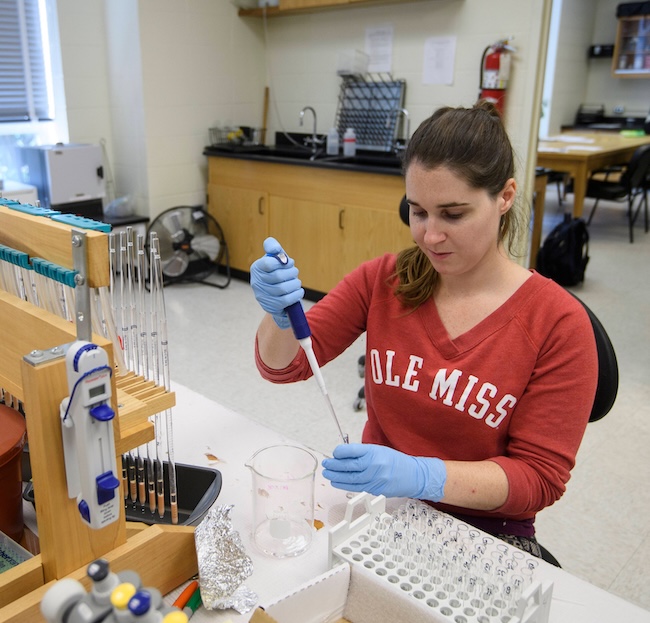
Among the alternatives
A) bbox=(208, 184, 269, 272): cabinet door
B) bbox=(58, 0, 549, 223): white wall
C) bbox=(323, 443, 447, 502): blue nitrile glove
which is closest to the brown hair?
bbox=(323, 443, 447, 502): blue nitrile glove

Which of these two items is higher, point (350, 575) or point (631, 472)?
point (350, 575)

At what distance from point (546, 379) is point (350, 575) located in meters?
0.47

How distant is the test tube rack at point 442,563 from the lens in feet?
2.49

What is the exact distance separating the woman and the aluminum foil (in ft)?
0.56

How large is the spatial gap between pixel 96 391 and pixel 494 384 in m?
0.67

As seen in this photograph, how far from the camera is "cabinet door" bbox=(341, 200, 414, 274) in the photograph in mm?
3490

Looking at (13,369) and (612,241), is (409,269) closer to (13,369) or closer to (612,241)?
(13,369)

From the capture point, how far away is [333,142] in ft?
13.3

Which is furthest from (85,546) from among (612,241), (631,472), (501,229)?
(612,241)

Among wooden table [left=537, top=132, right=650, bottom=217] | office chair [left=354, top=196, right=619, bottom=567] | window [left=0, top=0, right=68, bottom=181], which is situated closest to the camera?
office chair [left=354, top=196, right=619, bottom=567]

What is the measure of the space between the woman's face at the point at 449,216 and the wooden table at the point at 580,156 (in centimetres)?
413

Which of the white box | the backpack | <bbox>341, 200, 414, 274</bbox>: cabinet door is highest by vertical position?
the white box

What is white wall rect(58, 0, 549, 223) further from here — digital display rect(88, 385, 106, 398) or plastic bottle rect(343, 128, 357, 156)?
digital display rect(88, 385, 106, 398)

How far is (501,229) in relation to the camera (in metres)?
1.21
